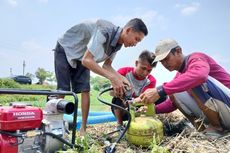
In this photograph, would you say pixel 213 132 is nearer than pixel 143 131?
No

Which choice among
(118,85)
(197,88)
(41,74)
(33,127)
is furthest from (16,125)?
(41,74)

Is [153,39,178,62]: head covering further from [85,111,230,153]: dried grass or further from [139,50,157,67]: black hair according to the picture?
[85,111,230,153]: dried grass

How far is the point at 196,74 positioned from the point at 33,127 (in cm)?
154

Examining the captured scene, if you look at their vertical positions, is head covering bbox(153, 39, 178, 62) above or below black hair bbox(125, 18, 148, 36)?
below

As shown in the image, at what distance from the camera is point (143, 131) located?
2.83 metres

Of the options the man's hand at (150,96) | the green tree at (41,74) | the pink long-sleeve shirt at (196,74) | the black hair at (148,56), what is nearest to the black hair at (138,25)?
the black hair at (148,56)

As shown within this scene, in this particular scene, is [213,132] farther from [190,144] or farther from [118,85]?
[118,85]

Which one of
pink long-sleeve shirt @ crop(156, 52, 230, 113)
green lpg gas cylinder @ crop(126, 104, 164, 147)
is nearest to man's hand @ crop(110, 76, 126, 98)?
green lpg gas cylinder @ crop(126, 104, 164, 147)

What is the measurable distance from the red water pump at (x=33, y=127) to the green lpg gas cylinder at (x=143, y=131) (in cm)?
69

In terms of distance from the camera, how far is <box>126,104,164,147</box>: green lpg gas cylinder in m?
2.84

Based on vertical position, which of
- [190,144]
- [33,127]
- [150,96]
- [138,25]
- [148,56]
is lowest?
[190,144]

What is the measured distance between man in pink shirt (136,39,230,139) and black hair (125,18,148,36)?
23 centimetres

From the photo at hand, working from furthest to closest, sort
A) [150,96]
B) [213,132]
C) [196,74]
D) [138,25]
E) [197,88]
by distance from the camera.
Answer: [138,25], [213,132], [197,88], [150,96], [196,74]

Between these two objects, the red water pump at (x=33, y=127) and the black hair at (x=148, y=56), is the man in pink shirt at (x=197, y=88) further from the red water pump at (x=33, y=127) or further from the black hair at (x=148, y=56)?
the red water pump at (x=33, y=127)
